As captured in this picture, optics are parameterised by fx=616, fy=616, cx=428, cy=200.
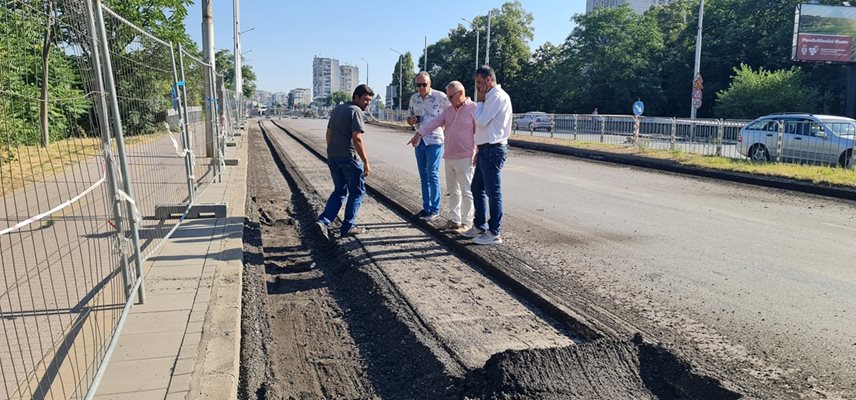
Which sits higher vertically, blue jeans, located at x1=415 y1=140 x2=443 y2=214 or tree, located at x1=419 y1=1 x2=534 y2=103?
tree, located at x1=419 y1=1 x2=534 y2=103

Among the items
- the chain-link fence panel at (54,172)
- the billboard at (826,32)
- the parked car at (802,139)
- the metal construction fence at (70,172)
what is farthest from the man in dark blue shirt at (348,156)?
the billboard at (826,32)

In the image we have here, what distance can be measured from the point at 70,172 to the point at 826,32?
38445mm

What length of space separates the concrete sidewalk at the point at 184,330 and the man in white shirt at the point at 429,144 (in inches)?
104

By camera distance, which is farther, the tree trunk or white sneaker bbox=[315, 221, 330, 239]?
white sneaker bbox=[315, 221, 330, 239]

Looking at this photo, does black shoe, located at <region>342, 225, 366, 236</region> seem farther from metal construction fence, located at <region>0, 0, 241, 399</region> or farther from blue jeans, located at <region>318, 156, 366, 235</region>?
metal construction fence, located at <region>0, 0, 241, 399</region>

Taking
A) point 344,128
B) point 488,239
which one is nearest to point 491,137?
point 488,239

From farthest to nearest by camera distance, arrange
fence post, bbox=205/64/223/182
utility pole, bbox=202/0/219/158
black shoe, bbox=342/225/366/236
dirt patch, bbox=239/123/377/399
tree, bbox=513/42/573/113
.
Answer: tree, bbox=513/42/573/113
utility pole, bbox=202/0/219/158
fence post, bbox=205/64/223/182
black shoe, bbox=342/225/366/236
dirt patch, bbox=239/123/377/399

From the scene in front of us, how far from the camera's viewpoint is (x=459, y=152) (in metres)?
7.42

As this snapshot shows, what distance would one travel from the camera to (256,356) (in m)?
4.07

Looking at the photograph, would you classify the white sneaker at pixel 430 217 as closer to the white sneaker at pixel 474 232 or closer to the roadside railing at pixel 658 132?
the white sneaker at pixel 474 232

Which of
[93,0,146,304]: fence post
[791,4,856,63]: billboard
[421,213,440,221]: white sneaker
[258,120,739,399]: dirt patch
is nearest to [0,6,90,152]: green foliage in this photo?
[93,0,146,304]: fence post

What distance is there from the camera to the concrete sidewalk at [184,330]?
3.35 m

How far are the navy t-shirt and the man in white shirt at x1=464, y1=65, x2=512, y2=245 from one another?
4.64ft

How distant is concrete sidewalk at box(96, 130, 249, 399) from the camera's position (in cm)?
335
